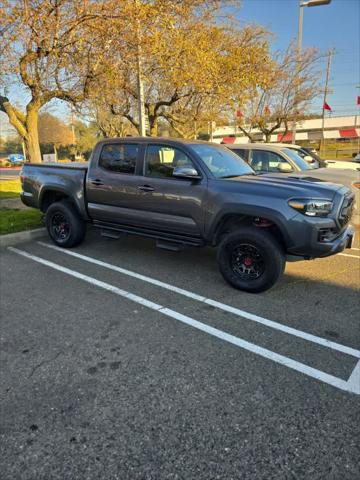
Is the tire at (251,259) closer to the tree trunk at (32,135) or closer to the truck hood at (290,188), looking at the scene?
the truck hood at (290,188)

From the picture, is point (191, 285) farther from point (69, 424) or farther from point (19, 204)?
point (19, 204)

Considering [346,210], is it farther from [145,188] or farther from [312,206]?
[145,188]

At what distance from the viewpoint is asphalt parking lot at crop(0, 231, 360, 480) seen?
2.06 metres

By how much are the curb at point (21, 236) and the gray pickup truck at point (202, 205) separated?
0.72 m

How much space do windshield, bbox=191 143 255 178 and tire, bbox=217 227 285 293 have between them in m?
0.97

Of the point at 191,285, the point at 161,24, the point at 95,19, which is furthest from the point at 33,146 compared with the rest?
the point at 191,285

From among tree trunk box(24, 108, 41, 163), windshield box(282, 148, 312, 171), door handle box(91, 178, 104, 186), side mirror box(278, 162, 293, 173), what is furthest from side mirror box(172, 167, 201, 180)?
tree trunk box(24, 108, 41, 163)

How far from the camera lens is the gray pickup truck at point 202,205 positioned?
13.4 ft

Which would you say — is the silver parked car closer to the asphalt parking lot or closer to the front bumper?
the front bumper

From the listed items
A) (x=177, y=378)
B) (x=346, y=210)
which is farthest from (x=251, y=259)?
(x=177, y=378)

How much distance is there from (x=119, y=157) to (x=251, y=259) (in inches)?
104

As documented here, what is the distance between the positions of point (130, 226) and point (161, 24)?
5.39m

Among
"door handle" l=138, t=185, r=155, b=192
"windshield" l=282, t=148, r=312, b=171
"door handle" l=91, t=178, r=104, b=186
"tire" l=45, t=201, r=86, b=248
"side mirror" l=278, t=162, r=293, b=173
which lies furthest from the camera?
"windshield" l=282, t=148, r=312, b=171

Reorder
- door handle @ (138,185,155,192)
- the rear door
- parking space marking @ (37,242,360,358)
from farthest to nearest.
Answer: the rear door < door handle @ (138,185,155,192) < parking space marking @ (37,242,360,358)
